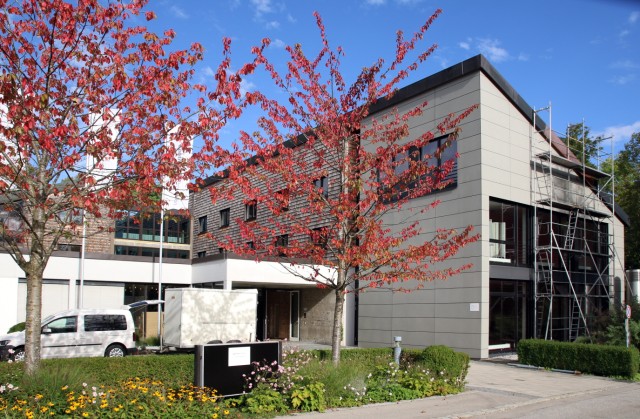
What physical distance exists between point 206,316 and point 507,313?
10.6 meters

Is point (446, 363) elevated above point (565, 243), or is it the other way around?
point (565, 243)

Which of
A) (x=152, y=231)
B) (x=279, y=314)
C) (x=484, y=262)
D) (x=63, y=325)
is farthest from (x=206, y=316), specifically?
(x=152, y=231)

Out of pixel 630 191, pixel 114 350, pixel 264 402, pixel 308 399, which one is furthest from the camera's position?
pixel 630 191

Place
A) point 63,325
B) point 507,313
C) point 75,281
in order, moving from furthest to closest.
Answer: point 75,281 < point 507,313 < point 63,325

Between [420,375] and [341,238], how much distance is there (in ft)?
10.7

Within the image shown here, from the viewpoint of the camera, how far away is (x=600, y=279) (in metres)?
24.0

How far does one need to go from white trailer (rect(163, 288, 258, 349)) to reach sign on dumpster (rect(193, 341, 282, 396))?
969cm

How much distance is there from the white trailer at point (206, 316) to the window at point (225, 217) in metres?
15.4

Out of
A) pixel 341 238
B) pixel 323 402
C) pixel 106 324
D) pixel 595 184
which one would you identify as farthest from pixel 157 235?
pixel 323 402

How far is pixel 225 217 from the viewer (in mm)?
36219

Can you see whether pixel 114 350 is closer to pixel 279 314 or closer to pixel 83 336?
pixel 83 336

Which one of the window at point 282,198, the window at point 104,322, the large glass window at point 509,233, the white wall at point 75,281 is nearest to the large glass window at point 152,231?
the white wall at point 75,281

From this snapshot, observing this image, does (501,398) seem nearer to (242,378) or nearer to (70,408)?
(242,378)

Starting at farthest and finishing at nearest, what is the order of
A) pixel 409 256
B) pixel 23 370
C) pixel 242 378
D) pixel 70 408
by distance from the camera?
pixel 409 256, pixel 242 378, pixel 23 370, pixel 70 408
